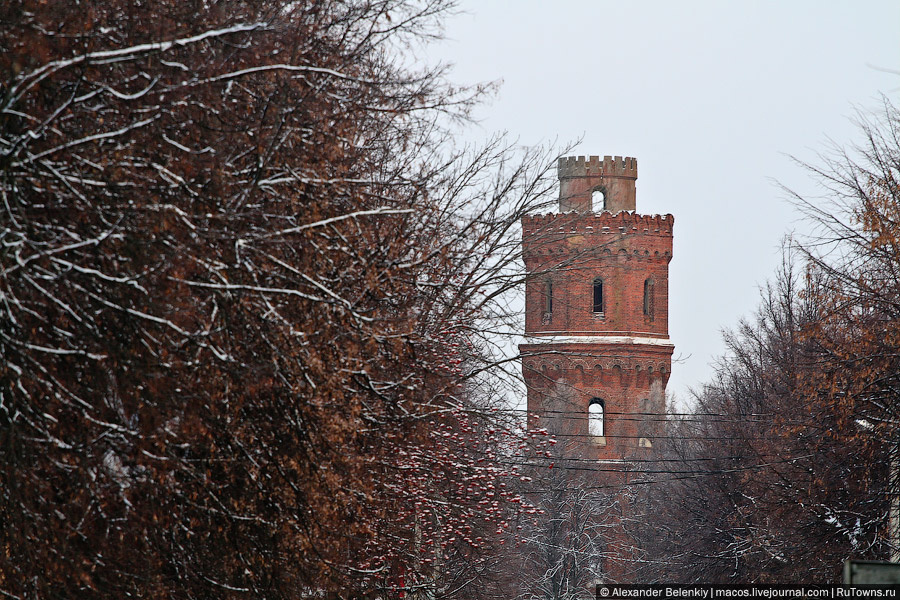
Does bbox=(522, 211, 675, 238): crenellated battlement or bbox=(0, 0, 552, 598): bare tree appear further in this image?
bbox=(522, 211, 675, 238): crenellated battlement

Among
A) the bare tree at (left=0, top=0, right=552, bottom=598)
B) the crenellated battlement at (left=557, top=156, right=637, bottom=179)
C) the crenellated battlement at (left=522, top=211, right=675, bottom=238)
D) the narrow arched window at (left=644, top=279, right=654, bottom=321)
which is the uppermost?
the crenellated battlement at (left=557, top=156, right=637, bottom=179)

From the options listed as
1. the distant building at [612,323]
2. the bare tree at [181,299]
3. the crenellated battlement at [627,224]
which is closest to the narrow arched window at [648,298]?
the distant building at [612,323]

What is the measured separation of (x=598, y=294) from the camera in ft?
183

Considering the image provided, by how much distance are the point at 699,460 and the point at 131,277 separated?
2866 cm

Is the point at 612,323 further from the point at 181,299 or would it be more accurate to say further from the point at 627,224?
the point at 181,299

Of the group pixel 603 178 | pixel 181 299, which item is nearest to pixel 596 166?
pixel 603 178

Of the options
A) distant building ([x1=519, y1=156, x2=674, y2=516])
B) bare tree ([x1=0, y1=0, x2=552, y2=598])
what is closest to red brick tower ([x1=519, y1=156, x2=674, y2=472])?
distant building ([x1=519, y1=156, x2=674, y2=516])

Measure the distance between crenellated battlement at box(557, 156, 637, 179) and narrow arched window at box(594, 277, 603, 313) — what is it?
419cm

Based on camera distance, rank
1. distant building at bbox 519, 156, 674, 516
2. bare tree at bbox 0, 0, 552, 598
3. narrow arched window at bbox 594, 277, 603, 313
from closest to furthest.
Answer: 1. bare tree at bbox 0, 0, 552, 598
2. distant building at bbox 519, 156, 674, 516
3. narrow arched window at bbox 594, 277, 603, 313

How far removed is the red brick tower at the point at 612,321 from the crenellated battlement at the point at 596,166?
0.04 m

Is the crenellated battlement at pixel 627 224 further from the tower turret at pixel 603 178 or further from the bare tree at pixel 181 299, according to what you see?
the bare tree at pixel 181 299

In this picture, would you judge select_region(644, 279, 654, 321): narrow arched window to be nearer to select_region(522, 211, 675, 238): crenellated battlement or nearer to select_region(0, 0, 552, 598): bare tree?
select_region(522, 211, 675, 238): crenellated battlement

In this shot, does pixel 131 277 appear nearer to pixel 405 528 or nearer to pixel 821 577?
pixel 405 528

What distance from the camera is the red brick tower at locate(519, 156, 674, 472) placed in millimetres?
53562
